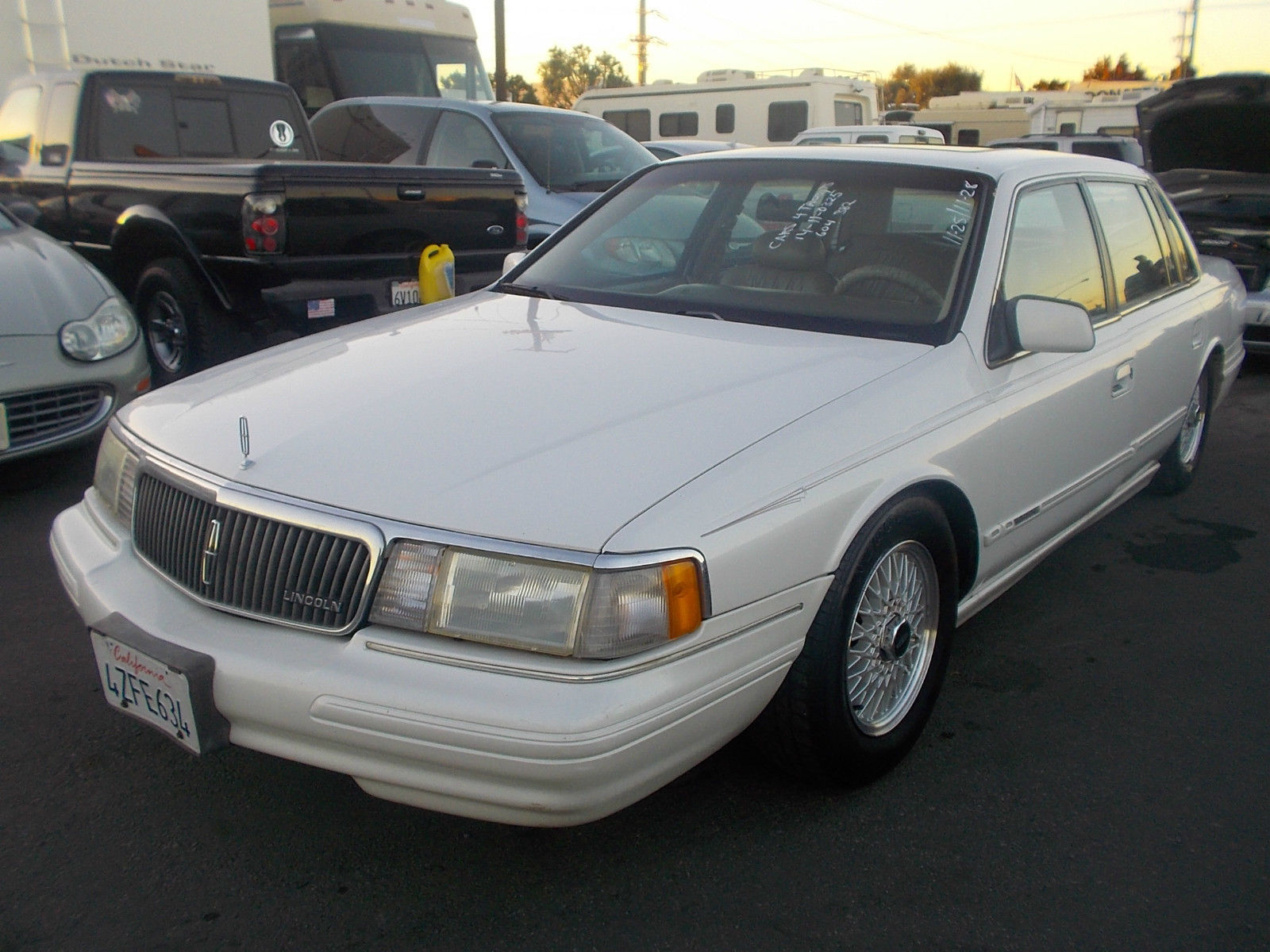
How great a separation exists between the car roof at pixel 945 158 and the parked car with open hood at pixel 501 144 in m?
4.94

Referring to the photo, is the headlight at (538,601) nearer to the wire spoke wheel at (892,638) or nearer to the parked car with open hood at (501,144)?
the wire spoke wheel at (892,638)

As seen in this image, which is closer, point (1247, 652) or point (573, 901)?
point (573, 901)

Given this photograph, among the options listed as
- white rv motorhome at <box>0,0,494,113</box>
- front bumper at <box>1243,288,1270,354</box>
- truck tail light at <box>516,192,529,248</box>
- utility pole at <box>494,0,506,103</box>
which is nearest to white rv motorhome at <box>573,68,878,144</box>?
utility pole at <box>494,0,506,103</box>

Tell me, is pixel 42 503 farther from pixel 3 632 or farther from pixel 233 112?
pixel 233 112

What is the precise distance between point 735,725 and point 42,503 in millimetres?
3603

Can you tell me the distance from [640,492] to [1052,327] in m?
1.43

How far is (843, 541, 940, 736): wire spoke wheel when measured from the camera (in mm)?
2656

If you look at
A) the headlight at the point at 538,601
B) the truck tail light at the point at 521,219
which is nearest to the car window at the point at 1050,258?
the headlight at the point at 538,601

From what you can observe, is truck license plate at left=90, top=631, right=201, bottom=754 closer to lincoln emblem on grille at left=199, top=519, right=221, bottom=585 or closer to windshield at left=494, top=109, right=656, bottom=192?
lincoln emblem on grille at left=199, top=519, right=221, bottom=585

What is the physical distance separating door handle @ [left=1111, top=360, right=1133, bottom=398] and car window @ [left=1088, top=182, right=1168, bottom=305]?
0.91 ft

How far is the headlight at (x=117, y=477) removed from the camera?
268cm

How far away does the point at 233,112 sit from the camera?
24.9ft

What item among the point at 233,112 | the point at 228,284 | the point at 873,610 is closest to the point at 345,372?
the point at 873,610

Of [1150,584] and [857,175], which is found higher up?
[857,175]
